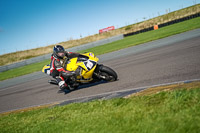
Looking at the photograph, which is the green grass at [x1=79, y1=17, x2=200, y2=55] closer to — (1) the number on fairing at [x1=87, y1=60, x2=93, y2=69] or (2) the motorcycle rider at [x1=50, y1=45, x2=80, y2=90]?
(2) the motorcycle rider at [x1=50, y1=45, x2=80, y2=90]

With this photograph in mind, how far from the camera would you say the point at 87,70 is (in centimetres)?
769

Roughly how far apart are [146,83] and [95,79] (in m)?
2.30

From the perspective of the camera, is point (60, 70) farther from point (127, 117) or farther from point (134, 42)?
point (134, 42)

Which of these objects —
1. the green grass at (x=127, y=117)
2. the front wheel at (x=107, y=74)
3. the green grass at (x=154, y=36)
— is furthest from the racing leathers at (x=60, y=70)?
the green grass at (x=154, y=36)

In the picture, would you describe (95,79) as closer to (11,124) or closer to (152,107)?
(11,124)

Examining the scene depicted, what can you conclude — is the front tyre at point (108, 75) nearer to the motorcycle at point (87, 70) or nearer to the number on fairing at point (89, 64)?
the motorcycle at point (87, 70)

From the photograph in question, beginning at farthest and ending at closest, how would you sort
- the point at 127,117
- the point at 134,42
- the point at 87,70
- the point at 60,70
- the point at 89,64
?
the point at 134,42 < the point at 60,70 < the point at 87,70 < the point at 89,64 < the point at 127,117

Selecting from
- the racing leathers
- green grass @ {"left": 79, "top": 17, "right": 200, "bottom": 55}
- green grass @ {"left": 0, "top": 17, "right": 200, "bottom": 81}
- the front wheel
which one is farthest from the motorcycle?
green grass @ {"left": 79, "top": 17, "right": 200, "bottom": 55}

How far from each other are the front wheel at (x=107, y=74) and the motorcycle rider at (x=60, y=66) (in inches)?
39.1

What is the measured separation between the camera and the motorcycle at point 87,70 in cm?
Answer: 765

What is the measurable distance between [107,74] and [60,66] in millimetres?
1786

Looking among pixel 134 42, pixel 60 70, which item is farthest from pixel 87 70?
pixel 134 42

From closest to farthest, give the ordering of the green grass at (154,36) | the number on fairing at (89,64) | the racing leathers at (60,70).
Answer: the number on fairing at (89,64) < the racing leathers at (60,70) < the green grass at (154,36)

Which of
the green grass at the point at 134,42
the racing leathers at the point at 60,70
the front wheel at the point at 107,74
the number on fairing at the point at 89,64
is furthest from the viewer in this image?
the green grass at the point at 134,42
